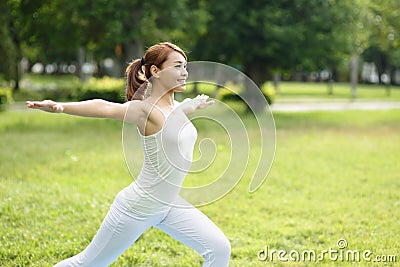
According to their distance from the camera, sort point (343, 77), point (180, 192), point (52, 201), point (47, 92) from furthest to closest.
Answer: point (343, 77)
point (47, 92)
point (52, 201)
point (180, 192)

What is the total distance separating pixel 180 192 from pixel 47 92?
2522 cm

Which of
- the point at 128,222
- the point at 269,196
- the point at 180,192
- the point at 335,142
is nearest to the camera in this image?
the point at 128,222

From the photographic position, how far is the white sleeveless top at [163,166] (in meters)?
3.38

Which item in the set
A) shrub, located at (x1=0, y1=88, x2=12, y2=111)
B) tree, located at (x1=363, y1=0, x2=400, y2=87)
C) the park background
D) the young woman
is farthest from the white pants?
shrub, located at (x1=0, y1=88, x2=12, y2=111)

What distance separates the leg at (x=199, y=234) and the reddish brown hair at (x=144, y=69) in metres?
0.71

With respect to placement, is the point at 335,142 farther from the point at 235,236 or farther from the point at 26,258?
the point at 26,258

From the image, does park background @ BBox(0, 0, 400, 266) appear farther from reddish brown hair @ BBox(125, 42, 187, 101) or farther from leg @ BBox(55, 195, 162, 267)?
leg @ BBox(55, 195, 162, 267)

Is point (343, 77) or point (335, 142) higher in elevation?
point (335, 142)

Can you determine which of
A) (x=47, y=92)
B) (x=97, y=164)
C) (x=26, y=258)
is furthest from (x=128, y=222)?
(x=47, y=92)

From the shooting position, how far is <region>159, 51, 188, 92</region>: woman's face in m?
3.50

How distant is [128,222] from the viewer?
3.50 m

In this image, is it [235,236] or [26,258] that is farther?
[235,236]

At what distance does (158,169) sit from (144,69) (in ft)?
2.09

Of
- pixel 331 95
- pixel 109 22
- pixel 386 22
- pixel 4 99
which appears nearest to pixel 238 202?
pixel 109 22
